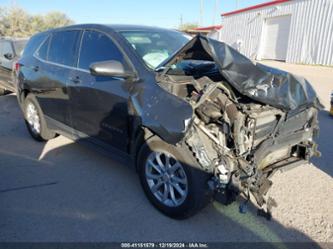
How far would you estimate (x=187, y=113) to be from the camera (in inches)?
104

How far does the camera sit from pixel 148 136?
3061 mm

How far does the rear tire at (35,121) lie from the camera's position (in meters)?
5.01

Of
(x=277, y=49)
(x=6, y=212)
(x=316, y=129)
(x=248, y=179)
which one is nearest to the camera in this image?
(x=248, y=179)

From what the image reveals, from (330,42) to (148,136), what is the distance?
1776 centimetres

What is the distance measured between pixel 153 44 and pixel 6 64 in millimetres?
6219

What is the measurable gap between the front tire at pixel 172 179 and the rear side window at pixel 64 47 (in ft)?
6.07

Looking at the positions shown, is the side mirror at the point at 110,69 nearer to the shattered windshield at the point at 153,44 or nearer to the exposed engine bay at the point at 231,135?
the shattered windshield at the point at 153,44

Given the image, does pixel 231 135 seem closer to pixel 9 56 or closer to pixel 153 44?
pixel 153 44

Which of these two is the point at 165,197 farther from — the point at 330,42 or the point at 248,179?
the point at 330,42

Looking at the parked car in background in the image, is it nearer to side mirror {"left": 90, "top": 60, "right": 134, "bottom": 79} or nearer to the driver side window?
the driver side window

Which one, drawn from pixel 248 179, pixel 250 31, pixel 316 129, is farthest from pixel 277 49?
pixel 248 179

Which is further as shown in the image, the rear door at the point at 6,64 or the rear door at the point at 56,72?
the rear door at the point at 6,64

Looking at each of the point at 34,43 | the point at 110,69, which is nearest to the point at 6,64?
the point at 34,43

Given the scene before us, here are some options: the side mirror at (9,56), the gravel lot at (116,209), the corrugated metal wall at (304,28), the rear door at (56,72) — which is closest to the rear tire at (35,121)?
the rear door at (56,72)
